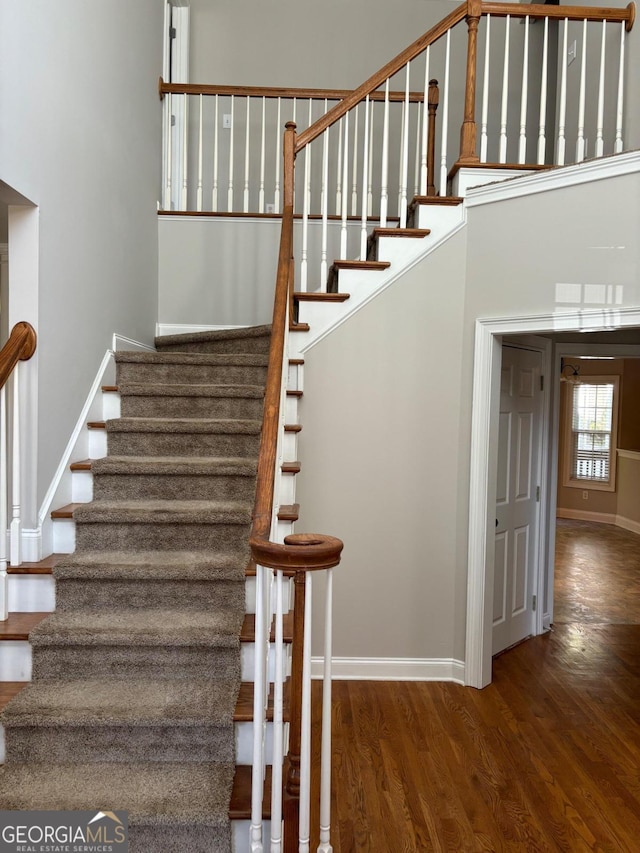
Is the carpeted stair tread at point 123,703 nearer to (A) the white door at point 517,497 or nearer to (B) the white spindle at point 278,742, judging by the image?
(B) the white spindle at point 278,742

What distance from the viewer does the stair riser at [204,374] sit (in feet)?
11.7

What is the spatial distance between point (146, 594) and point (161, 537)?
0.94 ft

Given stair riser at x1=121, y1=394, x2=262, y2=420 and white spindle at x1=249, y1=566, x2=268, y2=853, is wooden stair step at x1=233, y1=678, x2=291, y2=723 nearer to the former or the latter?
white spindle at x1=249, y1=566, x2=268, y2=853

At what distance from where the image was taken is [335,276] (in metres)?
3.65

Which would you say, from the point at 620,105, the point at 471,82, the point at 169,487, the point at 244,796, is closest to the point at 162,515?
the point at 169,487

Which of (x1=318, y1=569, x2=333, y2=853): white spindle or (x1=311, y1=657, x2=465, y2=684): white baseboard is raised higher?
(x1=318, y1=569, x2=333, y2=853): white spindle

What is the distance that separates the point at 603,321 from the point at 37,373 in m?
2.51

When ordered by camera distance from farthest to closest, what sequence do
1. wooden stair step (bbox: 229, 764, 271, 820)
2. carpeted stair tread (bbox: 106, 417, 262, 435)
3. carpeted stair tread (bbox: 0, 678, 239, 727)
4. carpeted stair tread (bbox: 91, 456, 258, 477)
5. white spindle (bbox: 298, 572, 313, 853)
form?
carpeted stair tread (bbox: 106, 417, 262, 435) → carpeted stair tread (bbox: 91, 456, 258, 477) → carpeted stair tread (bbox: 0, 678, 239, 727) → wooden stair step (bbox: 229, 764, 271, 820) → white spindle (bbox: 298, 572, 313, 853)

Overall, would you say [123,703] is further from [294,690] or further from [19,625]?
[294,690]

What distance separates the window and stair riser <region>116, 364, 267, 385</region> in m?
6.64

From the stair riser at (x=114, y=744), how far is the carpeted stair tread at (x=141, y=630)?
0.95 feet

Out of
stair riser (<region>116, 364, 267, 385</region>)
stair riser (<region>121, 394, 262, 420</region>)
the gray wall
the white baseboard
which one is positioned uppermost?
the gray wall

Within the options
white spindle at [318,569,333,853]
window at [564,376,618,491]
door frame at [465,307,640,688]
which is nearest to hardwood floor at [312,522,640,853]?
door frame at [465,307,640,688]

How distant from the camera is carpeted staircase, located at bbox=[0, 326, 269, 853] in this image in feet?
6.18
